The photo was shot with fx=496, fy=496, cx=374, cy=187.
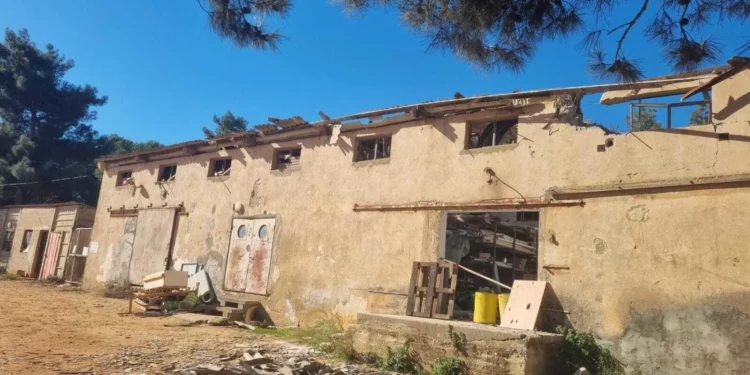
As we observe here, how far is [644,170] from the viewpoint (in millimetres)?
7574

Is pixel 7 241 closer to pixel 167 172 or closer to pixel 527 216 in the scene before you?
pixel 167 172

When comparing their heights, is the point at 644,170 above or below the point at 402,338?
above

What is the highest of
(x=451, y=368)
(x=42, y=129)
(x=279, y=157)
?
(x=42, y=129)

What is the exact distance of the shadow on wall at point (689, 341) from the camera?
645 cm

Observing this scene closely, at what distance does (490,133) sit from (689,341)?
5.60 meters

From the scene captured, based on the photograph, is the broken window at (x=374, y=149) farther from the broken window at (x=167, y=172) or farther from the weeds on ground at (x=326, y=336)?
the broken window at (x=167, y=172)

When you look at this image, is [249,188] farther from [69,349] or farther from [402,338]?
[402,338]

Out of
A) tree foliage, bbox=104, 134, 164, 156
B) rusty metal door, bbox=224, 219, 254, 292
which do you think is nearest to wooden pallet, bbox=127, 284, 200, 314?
rusty metal door, bbox=224, 219, 254, 292

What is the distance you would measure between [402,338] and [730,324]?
4472 mm

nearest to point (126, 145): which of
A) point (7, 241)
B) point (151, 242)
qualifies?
point (7, 241)

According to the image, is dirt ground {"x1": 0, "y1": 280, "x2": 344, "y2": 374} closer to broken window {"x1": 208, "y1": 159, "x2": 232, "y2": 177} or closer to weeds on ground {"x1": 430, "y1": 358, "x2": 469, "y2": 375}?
weeds on ground {"x1": 430, "y1": 358, "x2": 469, "y2": 375}

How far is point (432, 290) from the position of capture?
904 centimetres

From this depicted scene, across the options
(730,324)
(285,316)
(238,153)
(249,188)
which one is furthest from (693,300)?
(238,153)

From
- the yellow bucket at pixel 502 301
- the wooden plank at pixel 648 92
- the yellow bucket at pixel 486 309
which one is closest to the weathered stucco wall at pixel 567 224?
the wooden plank at pixel 648 92
